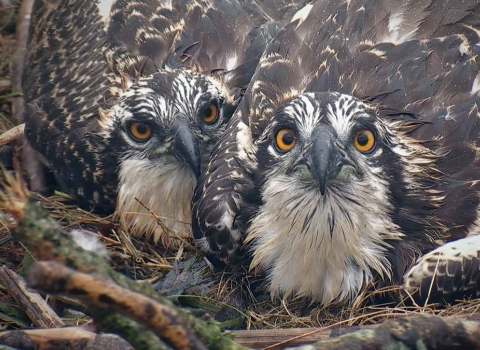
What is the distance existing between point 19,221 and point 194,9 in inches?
151

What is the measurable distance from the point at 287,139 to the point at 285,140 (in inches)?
0.5

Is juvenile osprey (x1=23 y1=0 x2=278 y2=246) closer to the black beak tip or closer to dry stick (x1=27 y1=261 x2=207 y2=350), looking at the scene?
the black beak tip

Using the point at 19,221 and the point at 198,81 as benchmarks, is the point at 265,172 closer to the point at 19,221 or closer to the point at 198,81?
the point at 198,81

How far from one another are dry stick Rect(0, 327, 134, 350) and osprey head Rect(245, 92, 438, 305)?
54.0 inches

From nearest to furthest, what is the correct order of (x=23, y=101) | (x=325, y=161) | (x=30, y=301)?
(x=325, y=161), (x=30, y=301), (x=23, y=101)

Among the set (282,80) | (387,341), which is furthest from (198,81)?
(387,341)

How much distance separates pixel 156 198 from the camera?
5.75m

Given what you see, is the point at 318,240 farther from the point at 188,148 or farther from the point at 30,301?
the point at 30,301

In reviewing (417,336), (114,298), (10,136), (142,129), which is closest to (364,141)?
(417,336)

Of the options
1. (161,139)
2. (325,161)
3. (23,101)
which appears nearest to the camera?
(325,161)

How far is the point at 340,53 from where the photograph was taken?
5.29 metres

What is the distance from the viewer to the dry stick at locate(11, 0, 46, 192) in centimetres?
618

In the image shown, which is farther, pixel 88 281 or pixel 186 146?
pixel 186 146

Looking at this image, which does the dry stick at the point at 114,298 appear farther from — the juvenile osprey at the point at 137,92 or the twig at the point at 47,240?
the juvenile osprey at the point at 137,92
